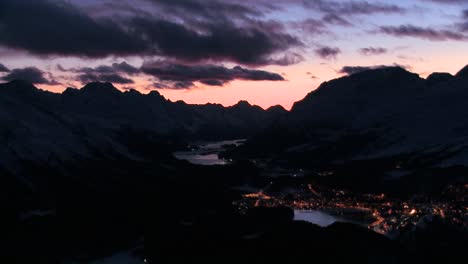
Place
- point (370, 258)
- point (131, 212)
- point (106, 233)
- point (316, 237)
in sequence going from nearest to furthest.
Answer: point (370, 258) < point (316, 237) < point (106, 233) < point (131, 212)

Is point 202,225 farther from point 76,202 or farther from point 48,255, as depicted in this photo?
point 76,202

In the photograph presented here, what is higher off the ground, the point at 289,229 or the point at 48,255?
the point at 289,229

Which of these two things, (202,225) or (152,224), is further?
(152,224)

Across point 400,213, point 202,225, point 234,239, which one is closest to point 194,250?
point 234,239

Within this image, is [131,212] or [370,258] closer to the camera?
[370,258]

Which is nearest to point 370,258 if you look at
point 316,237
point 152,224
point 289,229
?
point 316,237

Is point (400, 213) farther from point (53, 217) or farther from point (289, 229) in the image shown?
point (53, 217)

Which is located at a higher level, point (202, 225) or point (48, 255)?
point (202, 225)

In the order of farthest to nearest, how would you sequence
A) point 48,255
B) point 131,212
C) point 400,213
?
1. point 400,213
2. point 131,212
3. point 48,255

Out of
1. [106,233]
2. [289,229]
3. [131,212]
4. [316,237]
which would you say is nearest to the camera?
[316,237]
